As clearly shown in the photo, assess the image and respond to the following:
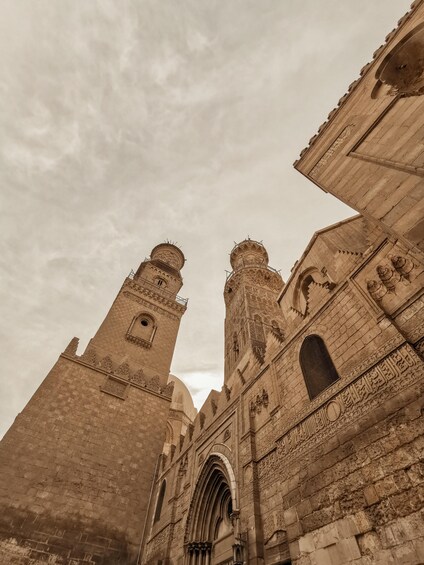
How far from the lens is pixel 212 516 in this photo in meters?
8.34

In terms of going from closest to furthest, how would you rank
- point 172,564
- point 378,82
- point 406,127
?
point 406,127, point 378,82, point 172,564

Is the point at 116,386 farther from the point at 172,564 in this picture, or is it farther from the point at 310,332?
the point at 310,332

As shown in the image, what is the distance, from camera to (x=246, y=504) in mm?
6562

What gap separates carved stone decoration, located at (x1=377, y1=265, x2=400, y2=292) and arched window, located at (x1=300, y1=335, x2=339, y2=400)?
1945 mm

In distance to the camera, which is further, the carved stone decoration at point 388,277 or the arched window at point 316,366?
the arched window at point 316,366

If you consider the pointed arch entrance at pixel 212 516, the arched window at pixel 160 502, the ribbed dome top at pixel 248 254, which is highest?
the ribbed dome top at pixel 248 254

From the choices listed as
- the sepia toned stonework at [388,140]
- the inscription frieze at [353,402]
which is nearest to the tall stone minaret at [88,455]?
the inscription frieze at [353,402]

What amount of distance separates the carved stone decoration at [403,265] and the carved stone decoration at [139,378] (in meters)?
13.0

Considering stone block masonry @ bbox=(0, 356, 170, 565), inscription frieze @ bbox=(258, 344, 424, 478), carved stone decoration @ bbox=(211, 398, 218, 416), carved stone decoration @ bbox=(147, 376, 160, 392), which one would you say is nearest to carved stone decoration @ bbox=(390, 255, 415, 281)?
inscription frieze @ bbox=(258, 344, 424, 478)

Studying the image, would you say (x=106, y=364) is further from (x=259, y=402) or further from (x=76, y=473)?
(x=259, y=402)

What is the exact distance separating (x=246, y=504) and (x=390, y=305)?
5289mm

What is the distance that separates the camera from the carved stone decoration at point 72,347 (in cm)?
1389

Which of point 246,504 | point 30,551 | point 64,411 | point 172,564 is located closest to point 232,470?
point 246,504

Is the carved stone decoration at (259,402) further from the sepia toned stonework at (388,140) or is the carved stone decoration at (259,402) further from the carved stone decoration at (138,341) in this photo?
the carved stone decoration at (138,341)
